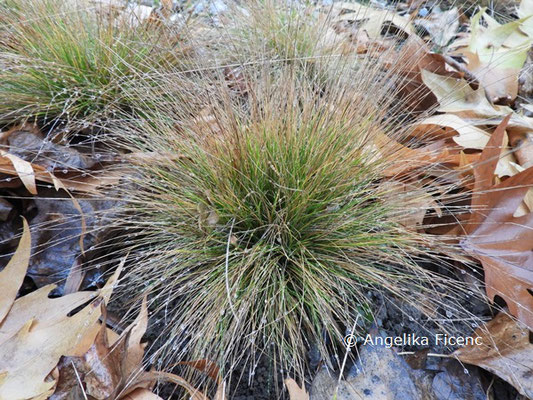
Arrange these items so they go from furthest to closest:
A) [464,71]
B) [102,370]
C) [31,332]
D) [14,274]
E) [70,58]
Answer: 1. [464,71]
2. [70,58]
3. [14,274]
4. [31,332]
5. [102,370]

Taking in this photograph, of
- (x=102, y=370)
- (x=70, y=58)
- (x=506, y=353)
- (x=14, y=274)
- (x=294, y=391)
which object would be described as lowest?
(x=506, y=353)

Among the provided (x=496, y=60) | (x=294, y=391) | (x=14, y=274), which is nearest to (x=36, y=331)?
(x=14, y=274)

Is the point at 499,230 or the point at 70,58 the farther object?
the point at 70,58

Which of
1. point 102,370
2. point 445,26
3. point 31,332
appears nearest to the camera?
point 102,370

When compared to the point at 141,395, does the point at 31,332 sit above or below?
above

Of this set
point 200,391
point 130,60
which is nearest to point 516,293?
point 200,391

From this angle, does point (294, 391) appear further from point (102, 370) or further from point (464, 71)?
point (464, 71)

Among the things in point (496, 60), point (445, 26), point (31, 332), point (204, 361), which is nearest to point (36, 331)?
point (31, 332)
